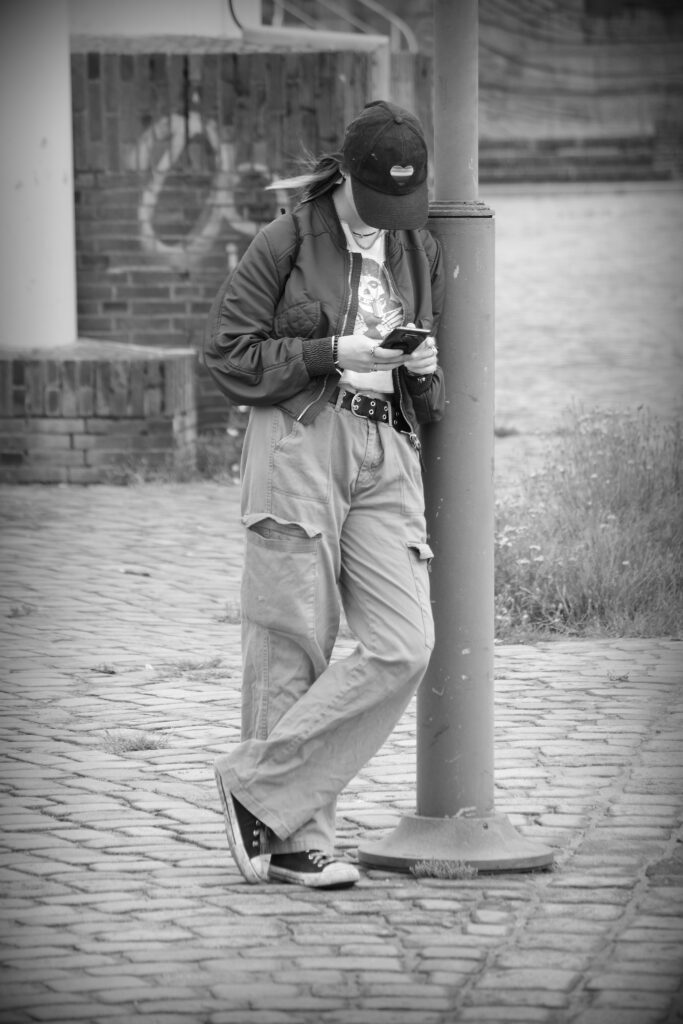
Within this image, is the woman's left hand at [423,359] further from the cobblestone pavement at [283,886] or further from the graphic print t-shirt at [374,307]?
the cobblestone pavement at [283,886]

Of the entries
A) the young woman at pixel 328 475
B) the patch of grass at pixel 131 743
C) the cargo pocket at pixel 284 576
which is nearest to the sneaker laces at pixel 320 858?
the young woman at pixel 328 475

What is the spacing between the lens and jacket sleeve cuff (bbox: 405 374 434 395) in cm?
446

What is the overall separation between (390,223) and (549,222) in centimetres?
3281

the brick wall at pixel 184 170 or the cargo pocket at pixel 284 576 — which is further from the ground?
the brick wall at pixel 184 170

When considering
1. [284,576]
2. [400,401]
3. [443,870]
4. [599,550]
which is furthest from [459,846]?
[599,550]

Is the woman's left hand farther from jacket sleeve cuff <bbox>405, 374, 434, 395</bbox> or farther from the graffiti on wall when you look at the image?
the graffiti on wall

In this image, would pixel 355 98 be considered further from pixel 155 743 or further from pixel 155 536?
pixel 155 743

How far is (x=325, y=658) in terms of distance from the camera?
4.56 m

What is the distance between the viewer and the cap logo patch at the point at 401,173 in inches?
170

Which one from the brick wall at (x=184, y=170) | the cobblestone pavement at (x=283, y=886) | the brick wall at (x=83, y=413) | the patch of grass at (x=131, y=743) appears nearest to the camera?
the cobblestone pavement at (x=283, y=886)

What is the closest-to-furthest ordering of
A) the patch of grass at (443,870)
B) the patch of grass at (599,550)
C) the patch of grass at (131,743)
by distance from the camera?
the patch of grass at (443,870) < the patch of grass at (131,743) < the patch of grass at (599,550)

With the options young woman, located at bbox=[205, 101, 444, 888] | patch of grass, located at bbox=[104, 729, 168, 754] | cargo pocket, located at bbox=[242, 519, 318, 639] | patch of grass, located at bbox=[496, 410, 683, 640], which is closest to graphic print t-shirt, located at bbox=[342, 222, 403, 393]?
young woman, located at bbox=[205, 101, 444, 888]

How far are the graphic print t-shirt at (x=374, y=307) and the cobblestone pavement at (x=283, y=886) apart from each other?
1233 mm

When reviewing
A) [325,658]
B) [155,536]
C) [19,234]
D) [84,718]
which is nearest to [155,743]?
[84,718]
